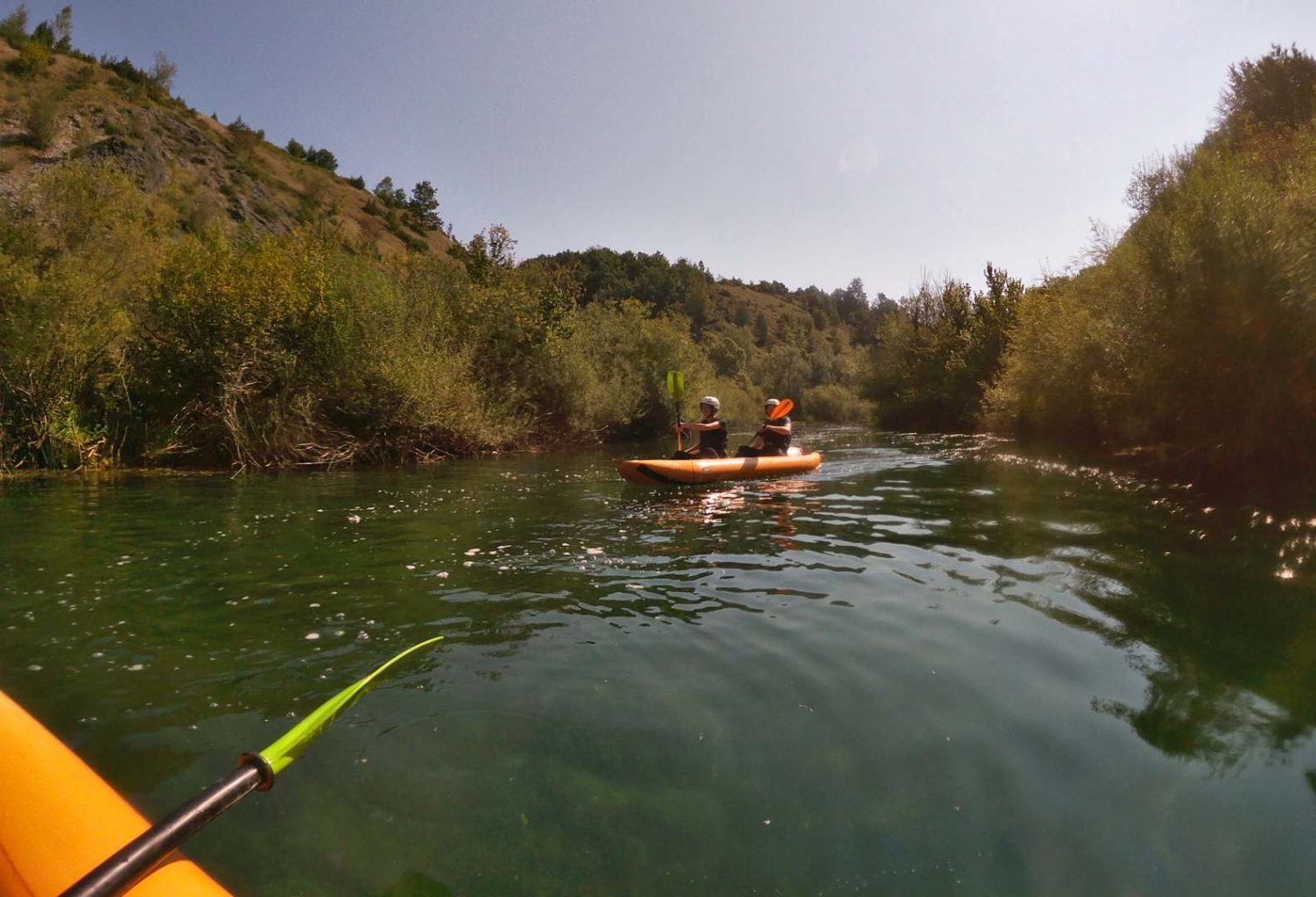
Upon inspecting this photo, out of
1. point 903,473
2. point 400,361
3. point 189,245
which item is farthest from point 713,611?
point 189,245

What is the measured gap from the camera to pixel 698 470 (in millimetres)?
11125

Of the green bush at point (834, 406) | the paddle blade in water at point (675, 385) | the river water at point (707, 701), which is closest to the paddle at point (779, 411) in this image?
the paddle blade in water at point (675, 385)

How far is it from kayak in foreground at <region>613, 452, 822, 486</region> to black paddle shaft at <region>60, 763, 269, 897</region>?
→ 8777 mm

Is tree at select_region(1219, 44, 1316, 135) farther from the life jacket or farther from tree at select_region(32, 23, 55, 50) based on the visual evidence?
tree at select_region(32, 23, 55, 50)

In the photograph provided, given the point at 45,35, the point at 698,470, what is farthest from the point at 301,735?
the point at 45,35

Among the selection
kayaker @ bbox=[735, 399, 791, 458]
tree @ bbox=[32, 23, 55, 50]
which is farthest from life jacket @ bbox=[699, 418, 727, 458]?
tree @ bbox=[32, 23, 55, 50]

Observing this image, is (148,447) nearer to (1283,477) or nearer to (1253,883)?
(1253,883)

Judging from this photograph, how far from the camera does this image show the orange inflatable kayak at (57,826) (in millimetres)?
1759

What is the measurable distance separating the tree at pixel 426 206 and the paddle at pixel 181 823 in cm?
6964

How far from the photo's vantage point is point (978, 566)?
6.30 meters

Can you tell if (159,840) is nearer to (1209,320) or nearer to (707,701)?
(707,701)

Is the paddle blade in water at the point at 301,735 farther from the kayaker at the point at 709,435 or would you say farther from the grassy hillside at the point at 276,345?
the grassy hillside at the point at 276,345

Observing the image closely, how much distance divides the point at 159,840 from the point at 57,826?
17.4 inches

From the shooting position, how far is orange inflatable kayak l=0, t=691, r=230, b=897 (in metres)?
1.76
